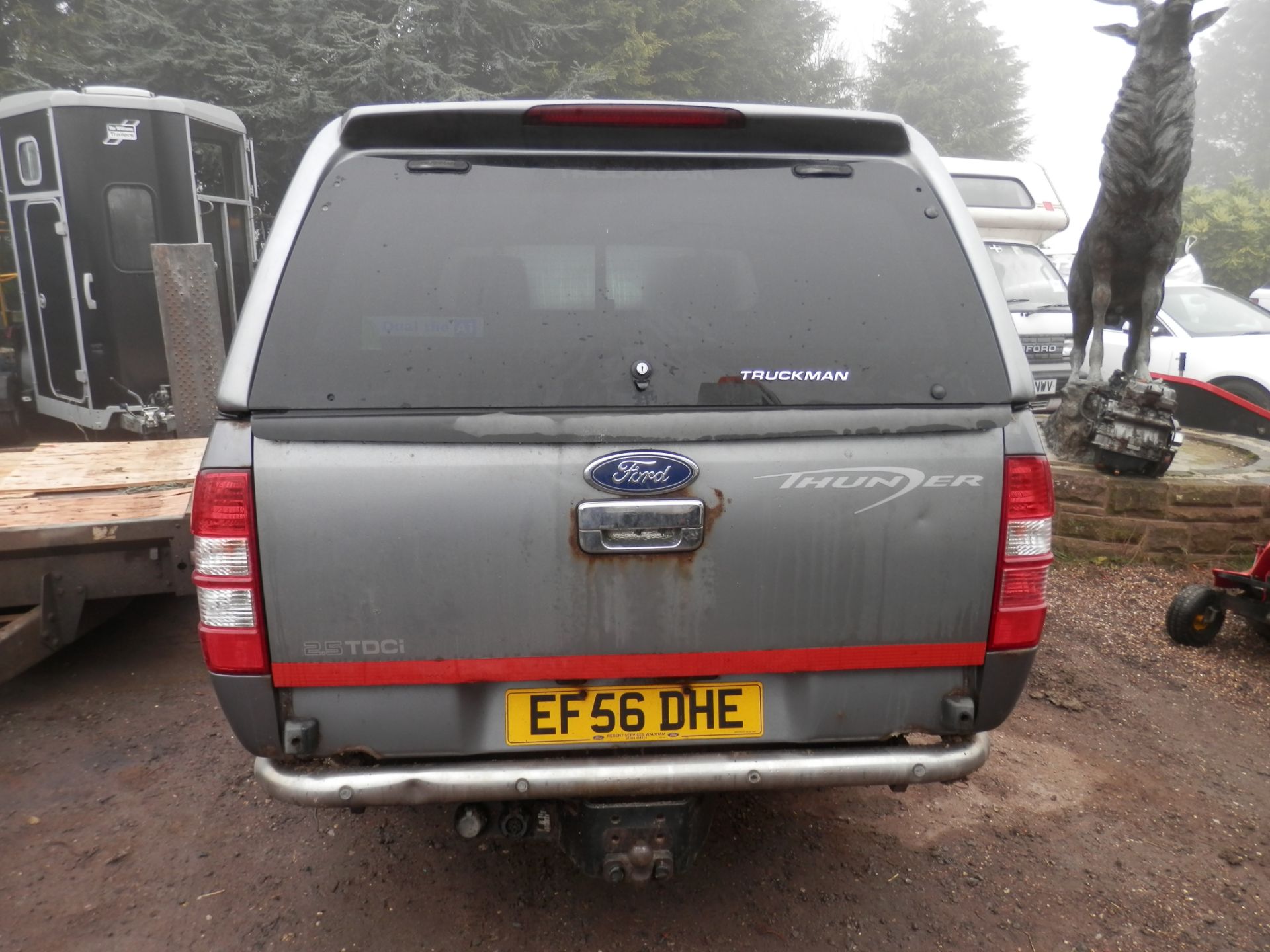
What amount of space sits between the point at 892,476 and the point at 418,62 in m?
17.1

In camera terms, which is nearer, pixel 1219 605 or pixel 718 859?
pixel 718 859

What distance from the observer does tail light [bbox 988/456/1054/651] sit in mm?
2264

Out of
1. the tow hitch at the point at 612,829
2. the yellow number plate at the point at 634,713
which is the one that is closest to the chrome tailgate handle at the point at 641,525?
the yellow number plate at the point at 634,713

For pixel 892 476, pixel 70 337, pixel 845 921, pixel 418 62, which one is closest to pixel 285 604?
pixel 892 476

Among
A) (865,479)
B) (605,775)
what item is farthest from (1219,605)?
(605,775)

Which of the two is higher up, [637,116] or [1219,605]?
[637,116]

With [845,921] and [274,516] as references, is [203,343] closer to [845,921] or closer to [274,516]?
[274,516]

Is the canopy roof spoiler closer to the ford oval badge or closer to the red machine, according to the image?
the ford oval badge

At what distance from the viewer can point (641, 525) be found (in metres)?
2.18

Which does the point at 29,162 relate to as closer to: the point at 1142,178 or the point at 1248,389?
the point at 1142,178

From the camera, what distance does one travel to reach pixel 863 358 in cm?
226

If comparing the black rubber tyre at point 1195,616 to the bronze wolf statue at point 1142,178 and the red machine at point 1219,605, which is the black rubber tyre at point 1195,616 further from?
the bronze wolf statue at point 1142,178

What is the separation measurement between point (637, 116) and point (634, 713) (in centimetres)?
146

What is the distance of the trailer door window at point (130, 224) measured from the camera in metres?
8.09
